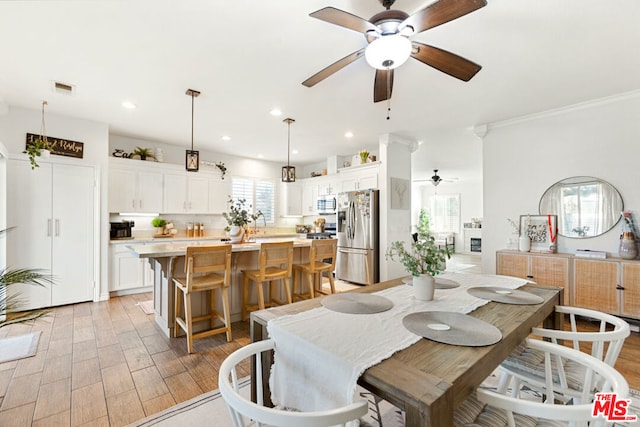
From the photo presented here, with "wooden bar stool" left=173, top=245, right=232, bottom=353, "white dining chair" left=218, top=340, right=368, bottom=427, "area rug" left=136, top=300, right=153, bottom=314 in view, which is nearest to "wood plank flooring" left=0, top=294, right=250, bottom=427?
"wooden bar stool" left=173, top=245, right=232, bottom=353

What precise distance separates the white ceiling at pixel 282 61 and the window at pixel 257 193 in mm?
2102

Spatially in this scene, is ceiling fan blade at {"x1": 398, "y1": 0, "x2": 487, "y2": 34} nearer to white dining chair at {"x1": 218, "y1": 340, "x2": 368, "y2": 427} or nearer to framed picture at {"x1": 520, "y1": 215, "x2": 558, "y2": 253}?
white dining chair at {"x1": 218, "y1": 340, "x2": 368, "y2": 427}

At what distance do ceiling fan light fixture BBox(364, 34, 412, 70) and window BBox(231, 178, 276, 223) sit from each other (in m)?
4.85

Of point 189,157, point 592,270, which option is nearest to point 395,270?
point 592,270

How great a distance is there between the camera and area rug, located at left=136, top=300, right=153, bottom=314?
12.0 ft

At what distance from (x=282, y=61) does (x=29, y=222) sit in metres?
3.86

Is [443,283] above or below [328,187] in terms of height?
below

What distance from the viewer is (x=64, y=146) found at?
3879mm

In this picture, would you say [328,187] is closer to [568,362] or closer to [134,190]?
[134,190]

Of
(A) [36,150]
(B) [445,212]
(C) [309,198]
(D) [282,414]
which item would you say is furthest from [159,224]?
(B) [445,212]

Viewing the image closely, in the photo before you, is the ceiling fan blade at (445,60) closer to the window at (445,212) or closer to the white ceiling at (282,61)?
the white ceiling at (282,61)

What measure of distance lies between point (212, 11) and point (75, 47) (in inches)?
52.6

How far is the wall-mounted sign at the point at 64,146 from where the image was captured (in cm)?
371

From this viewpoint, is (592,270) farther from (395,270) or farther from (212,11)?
(212,11)
